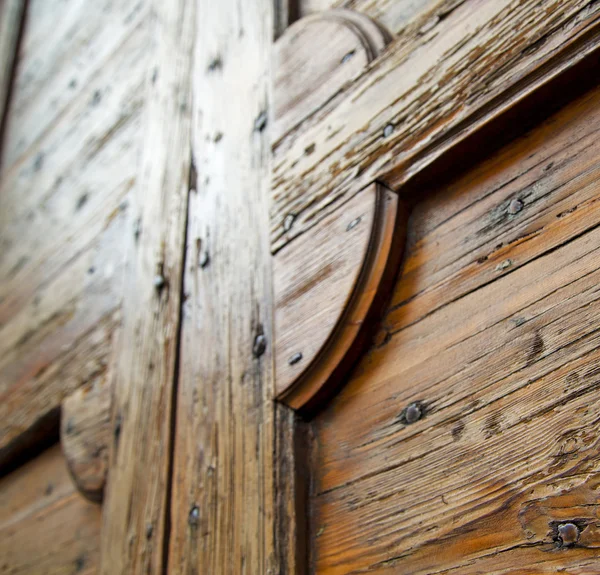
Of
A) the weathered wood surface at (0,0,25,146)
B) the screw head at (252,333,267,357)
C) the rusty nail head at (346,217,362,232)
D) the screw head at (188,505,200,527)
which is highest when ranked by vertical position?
the weathered wood surface at (0,0,25,146)

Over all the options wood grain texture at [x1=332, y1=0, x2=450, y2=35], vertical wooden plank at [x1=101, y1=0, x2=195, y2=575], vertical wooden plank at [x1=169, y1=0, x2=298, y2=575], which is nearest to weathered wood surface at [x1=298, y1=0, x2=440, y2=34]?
wood grain texture at [x1=332, y1=0, x2=450, y2=35]

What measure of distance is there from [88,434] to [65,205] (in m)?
0.60

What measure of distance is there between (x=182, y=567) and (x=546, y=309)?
0.47 metres

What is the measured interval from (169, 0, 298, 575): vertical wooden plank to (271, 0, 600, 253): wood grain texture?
2.9 inches

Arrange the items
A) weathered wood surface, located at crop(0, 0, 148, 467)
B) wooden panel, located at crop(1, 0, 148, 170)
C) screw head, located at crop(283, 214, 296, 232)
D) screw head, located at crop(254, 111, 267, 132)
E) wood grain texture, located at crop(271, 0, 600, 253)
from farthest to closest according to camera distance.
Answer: wooden panel, located at crop(1, 0, 148, 170), weathered wood surface, located at crop(0, 0, 148, 467), screw head, located at crop(254, 111, 267, 132), screw head, located at crop(283, 214, 296, 232), wood grain texture, located at crop(271, 0, 600, 253)

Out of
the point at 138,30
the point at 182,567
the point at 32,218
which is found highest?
the point at 138,30

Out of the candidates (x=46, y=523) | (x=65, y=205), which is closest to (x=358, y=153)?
(x=46, y=523)

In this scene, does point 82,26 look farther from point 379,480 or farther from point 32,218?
point 379,480

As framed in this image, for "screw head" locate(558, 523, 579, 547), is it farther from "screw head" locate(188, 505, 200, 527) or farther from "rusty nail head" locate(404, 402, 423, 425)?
"screw head" locate(188, 505, 200, 527)

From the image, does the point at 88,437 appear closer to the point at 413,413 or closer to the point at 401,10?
the point at 413,413

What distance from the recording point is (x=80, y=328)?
1.25 metres

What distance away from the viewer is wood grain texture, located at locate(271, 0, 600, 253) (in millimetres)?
649

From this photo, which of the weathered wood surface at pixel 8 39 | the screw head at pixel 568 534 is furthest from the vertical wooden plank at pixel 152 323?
the weathered wood surface at pixel 8 39

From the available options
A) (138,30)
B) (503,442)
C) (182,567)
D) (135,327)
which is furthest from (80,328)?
(503,442)
